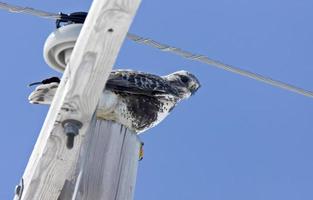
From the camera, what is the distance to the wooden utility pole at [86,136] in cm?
180

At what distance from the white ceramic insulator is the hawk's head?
2.08m

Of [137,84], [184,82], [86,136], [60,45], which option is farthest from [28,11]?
[184,82]

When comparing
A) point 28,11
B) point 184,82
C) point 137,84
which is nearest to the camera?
point 28,11

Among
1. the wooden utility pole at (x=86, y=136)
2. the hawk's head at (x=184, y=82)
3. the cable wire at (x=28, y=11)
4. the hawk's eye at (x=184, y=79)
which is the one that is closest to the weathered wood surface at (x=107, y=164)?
the wooden utility pole at (x=86, y=136)

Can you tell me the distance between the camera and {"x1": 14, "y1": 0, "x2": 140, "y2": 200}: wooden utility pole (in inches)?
71.0

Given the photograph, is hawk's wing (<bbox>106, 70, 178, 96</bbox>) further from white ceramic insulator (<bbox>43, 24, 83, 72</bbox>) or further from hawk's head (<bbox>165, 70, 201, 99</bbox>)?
hawk's head (<bbox>165, 70, 201, 99</bbox>)

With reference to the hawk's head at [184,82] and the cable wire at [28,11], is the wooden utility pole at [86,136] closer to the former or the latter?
the cable wire at [28,11]

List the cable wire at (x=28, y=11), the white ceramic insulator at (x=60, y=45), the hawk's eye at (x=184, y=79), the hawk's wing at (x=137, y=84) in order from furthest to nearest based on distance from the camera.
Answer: the hawk's eye at (x=184, y=79) < the hawk's wing at (x=137, y=84) < the cable wire at (x=28, y=11) < the white ceramic insulator at (x=60, y=45)

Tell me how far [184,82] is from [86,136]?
289 centimetres

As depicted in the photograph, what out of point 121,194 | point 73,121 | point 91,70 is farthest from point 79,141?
point 121,194

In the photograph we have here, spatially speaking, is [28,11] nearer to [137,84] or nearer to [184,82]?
[137,84]

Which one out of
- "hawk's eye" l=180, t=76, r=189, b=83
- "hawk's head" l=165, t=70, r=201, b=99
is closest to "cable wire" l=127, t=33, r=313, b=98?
"hawk's head" l=165, t=70, r=201, b=99

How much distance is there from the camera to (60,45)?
2453 millimetres

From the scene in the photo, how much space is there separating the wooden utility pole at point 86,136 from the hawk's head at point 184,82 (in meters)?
2.09
